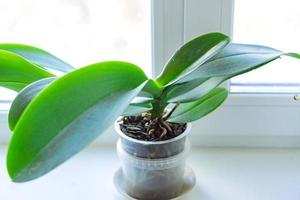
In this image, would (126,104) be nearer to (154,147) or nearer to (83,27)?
(154,147)

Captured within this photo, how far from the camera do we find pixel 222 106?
903mm

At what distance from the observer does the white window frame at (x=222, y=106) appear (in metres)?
0.83

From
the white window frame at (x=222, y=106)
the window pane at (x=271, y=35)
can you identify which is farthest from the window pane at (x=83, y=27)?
the window pane at (x=271, y=35)

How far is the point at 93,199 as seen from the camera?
0.79 meters

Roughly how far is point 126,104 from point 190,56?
0.16m

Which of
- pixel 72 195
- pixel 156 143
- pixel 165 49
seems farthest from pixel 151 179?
pixel 165 49

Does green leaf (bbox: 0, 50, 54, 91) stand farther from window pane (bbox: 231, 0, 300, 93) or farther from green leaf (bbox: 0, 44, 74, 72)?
window pane (bbox: 231, 0, 300, 93)

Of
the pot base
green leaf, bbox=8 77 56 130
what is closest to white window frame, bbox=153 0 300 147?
the pot base

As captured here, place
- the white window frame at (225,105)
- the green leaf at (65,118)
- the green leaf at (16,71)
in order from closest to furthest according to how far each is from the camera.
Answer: the green leaf at (65,118) < the green leaf at (16,71) < the white window frame at (225,105)

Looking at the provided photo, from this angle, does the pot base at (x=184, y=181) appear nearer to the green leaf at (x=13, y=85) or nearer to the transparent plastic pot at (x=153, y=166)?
the transparent plastic pot at (x=153, y=166)

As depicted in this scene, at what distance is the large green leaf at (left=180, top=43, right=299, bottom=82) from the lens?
23.5 inches

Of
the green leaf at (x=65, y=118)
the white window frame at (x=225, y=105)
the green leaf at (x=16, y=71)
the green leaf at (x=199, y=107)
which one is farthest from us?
the white window frame at (x=225, y=105)

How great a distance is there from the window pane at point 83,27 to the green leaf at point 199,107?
0.67 ft

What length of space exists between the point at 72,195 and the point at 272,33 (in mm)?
502
